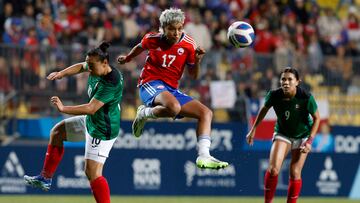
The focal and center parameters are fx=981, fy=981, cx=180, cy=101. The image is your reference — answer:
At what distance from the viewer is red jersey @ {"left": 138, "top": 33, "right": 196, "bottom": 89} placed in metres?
13.9

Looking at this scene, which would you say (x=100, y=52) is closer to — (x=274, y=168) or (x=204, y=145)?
(x=204, y=145)

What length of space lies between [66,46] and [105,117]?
7.41 meters

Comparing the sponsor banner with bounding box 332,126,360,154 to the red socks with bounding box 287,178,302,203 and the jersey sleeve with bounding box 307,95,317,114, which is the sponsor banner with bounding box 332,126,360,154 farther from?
the red socks with bounding box 287,178,302,203

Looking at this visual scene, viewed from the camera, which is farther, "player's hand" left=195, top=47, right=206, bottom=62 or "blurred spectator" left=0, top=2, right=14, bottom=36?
"blurred spectator" left=0, top=2, right=14, bottom=36

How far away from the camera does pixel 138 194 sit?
20.0 meters

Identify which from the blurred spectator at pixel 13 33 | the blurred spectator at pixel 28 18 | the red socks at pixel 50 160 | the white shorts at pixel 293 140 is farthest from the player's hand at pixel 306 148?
the blurred spectator at pixel 28 18

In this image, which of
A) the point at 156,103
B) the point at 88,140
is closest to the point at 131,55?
the point at 156,103

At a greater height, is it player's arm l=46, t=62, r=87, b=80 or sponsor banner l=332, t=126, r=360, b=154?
player's arm l=46, t=62, r=87, b=80

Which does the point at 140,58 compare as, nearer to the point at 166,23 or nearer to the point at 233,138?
the point at 233,138

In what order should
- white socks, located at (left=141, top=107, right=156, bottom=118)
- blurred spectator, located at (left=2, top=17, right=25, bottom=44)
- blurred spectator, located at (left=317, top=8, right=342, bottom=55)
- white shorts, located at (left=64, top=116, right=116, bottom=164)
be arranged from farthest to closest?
1. blurred spectator, located at (left=317, top=8, right=342, bottom=55)
2. blurred spectator, located at (left=2, top=17, right=25, bottom=44)
3. white socks, located at (left=141, top=107, right=156, bottom=118)
4. white shorts, located at (left=64, top=116, right=116, bottom=164)

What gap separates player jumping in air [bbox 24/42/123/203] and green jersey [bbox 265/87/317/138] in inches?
114

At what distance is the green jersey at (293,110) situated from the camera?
14.8 meters

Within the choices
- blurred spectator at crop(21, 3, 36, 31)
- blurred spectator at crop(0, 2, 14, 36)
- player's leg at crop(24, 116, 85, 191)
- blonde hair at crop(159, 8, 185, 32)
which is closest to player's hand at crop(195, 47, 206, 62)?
blonde hair at crop(159, 8, 185, 32)

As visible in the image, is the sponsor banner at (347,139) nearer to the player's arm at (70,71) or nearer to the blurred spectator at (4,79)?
the blurred spectator at (4,79)
